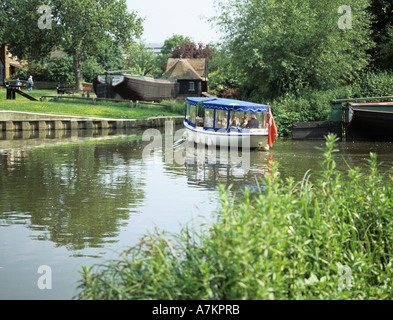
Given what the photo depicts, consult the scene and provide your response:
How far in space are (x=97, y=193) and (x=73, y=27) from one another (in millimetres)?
48962

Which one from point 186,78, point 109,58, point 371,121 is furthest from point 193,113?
point 109,58

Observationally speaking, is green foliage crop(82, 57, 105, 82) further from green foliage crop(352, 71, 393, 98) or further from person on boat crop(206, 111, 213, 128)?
person on boat crop(206, 111, 213, 128)

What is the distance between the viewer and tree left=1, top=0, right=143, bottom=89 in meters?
59.3

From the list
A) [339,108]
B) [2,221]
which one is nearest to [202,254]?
[2,221]

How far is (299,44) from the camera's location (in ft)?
116

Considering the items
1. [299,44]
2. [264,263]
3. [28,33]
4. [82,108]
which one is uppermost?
[28,33]

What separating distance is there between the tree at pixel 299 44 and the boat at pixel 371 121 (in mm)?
7053

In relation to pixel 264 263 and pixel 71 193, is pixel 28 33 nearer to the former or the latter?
pixel 71 193

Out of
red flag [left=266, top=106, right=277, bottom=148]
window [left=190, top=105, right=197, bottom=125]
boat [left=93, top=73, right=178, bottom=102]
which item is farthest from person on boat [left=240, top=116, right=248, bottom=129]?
boat [left=93, top=73, right=178, bottom=102]

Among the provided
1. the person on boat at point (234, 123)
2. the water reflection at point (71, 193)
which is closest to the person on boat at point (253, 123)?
the person on boat at point (234, 123)

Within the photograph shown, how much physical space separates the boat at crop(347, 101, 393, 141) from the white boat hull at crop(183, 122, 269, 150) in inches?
249

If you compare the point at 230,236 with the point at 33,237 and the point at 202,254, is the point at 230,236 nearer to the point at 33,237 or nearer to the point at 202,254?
the point at 202,254

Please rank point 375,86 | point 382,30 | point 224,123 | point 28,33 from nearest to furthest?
point 224,123, point 375,86, point 382,30, point 28,33

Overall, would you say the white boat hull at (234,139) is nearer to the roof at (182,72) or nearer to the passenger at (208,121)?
the passenger at (208,121)
